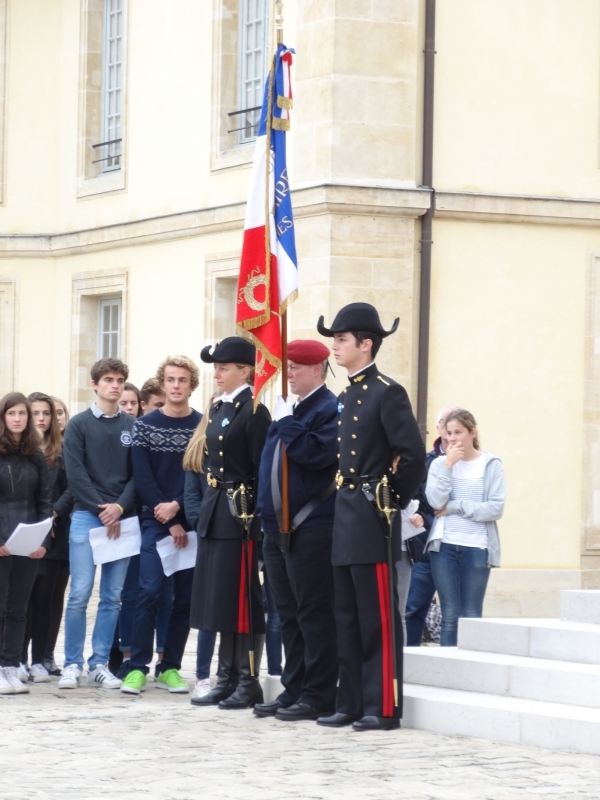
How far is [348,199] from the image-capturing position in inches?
619

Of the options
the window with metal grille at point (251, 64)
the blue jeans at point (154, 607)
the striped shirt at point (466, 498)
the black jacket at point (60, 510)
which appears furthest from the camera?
the window with metal grille at point (251, 64)

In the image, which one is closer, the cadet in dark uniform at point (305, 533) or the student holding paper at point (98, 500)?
the cadet in dark uniform at point (305, 533)

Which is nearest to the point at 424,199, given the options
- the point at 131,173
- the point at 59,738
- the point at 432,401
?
the point at 432,401

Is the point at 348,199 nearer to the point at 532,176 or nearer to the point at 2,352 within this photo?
the point at 532,176

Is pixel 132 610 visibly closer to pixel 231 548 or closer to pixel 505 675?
pixel 231 548

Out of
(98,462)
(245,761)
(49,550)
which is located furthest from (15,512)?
(245,761)

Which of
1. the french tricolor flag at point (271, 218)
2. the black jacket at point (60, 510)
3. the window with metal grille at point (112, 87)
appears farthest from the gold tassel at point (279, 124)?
the window with metal grille at point (112, 87)

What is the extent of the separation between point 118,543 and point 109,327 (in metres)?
10.5

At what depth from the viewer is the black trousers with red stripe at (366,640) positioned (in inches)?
335

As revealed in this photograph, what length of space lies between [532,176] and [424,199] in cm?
121

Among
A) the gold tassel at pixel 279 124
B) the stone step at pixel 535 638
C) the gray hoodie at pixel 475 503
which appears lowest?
the stone step at pixel 535 638

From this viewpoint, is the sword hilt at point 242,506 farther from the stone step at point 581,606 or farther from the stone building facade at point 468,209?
the stone building facade at point 468,209

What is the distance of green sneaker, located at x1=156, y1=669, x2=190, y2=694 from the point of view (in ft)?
33.2

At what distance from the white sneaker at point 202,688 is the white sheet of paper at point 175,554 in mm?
752
